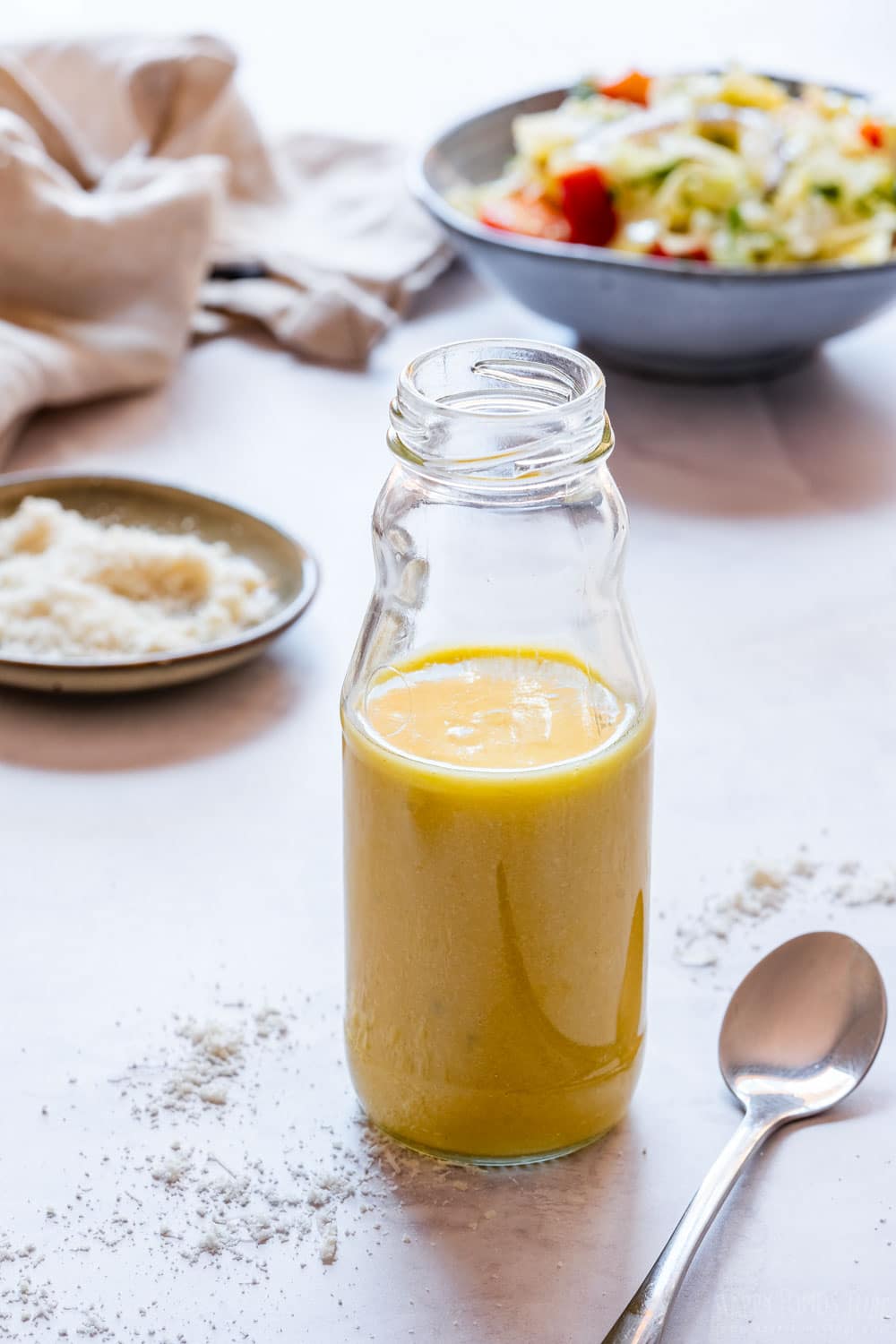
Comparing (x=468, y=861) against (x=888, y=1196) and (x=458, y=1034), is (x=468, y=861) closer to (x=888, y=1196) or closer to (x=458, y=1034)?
(x=458, y=1034)

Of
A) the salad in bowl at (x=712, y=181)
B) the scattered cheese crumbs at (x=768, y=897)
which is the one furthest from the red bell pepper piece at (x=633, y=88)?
the scattered cheese crumbs at (x=768, y=897)

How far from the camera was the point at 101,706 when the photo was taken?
41.3 inches

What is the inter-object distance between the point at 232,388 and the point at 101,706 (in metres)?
0.53

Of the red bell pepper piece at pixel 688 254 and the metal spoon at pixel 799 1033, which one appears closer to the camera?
the metal spoon at pixel 799 1033

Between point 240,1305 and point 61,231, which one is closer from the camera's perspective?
point 240,1305

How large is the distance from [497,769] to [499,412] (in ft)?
0.48

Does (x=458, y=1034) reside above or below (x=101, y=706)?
above

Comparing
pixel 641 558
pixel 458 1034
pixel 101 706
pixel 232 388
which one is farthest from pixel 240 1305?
pixel 232 388

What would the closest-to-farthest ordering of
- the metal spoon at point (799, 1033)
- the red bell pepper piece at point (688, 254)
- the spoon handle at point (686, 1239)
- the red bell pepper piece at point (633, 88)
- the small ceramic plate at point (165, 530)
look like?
the spoon handle at point (686, 1239) → the metal spoon at point (799, 1033) → the small ceramic plate at point (165, 530) → the red bell pepper piece at point (688, 254) → the red bell pepper piece at point (633, 88)

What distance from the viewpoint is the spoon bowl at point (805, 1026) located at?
2.37ft

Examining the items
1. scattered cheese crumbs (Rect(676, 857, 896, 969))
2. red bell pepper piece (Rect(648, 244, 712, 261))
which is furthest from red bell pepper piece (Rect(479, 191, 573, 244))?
scattered cheese crumbs (Rect(676, 857, 896, 969))

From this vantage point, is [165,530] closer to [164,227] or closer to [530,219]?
[164,227]

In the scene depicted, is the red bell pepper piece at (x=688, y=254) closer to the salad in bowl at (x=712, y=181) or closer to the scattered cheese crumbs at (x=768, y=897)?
the salad in bowl at (x=712, y=181)

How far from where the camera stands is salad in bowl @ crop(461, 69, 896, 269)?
140cm
